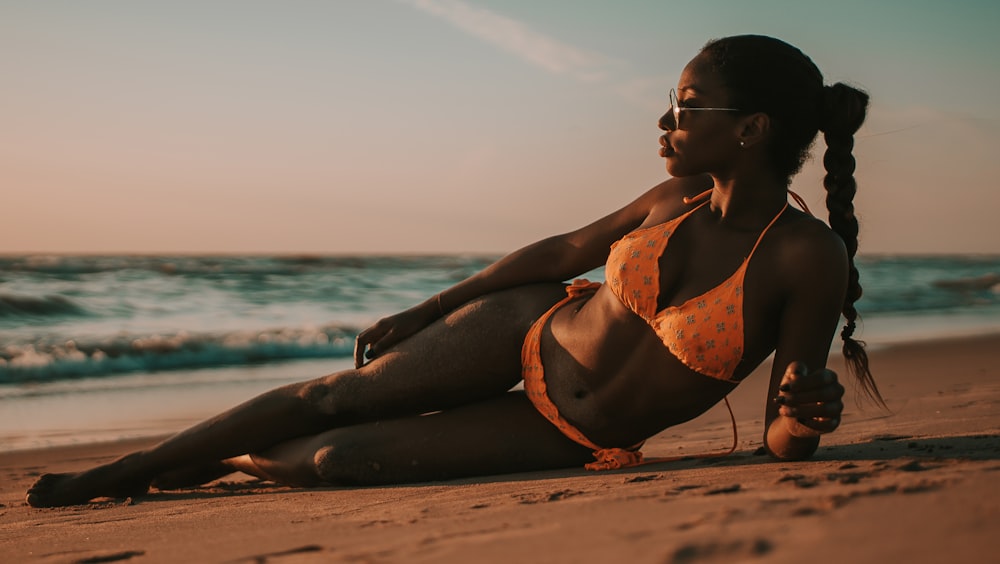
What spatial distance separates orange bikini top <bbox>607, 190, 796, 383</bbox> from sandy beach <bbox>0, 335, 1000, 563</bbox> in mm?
341


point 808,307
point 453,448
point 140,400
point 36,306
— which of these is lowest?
point 453,448

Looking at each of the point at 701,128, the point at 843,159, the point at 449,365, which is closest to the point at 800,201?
the point at 843,159

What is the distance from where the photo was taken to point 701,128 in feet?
10.1

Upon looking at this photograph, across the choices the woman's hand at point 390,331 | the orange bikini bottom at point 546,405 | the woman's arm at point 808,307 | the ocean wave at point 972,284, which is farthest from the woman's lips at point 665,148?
the ocean wave at point 972,284

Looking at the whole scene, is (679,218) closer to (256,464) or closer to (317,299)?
(256,464)

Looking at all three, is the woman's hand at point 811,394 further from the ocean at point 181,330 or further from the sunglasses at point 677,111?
the ocean at point 181,330

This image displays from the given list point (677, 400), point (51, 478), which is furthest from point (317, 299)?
point (677, 400)

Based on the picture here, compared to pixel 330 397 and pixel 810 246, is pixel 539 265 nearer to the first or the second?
pixel 330 397

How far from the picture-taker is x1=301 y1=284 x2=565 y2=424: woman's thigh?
3.52 metres

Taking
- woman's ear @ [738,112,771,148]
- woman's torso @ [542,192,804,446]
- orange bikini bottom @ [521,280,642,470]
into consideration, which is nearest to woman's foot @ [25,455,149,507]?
orange bikini bottom @ [521,280,642,470]

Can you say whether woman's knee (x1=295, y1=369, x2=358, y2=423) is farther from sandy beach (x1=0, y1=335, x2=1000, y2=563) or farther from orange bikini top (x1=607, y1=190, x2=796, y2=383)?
orange bikini top (x1=607, y1=190, x2=796, y2=383)

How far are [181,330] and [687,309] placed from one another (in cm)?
884

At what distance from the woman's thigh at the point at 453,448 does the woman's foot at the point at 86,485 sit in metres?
0.79

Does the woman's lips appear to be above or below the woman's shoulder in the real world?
above
